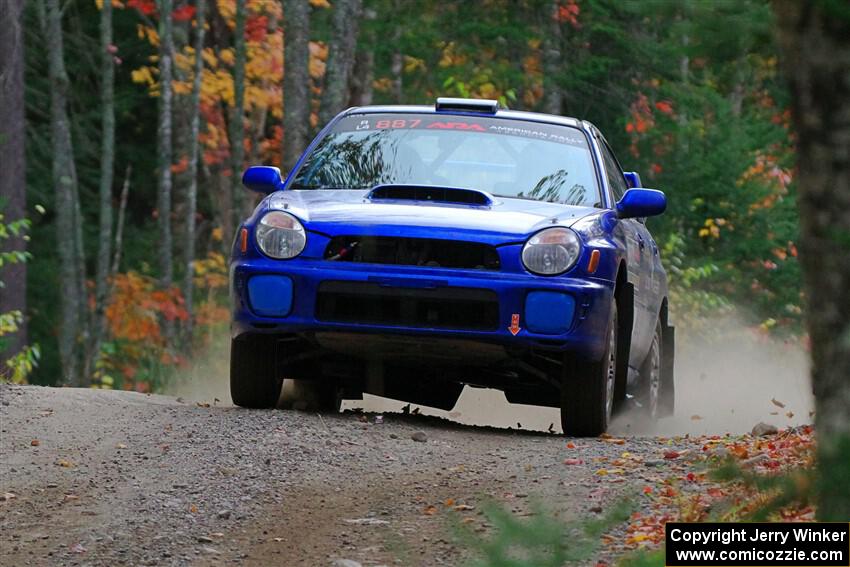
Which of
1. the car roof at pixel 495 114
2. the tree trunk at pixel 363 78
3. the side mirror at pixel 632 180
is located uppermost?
the tree trunk at pixel 363 78

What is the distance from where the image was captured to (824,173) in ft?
12.7

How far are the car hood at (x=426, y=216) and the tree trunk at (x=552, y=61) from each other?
1545 centimetres

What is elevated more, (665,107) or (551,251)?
(665,107)

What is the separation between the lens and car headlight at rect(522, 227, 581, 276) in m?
8.57

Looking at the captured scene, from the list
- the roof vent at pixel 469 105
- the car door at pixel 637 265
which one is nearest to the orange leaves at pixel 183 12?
the car door at pixel 637 265

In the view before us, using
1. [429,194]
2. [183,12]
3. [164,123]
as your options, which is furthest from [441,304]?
[183,12]

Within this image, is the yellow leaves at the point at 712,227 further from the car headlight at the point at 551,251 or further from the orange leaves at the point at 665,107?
the car headlight at the point at 551,251

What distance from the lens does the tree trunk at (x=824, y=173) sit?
380 cm

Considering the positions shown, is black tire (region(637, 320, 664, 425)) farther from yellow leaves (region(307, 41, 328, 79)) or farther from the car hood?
yellow leaves (region(307, 41, 328, 79))

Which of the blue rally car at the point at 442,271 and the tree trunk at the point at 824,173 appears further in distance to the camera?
the blue rally car at the point at 442,271

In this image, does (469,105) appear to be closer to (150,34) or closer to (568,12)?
(568,12)

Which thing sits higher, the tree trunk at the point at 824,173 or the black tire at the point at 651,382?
the tree trunk at the point at 824,173

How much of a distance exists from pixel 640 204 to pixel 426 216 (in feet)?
5.01

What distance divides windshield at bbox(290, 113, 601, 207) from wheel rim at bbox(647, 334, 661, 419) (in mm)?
2056
